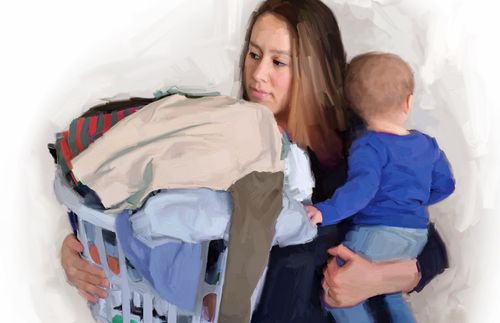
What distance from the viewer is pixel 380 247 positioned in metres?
0.97

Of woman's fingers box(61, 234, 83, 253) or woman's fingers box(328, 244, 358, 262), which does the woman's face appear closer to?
woman's fingers box(328, 244, 358, 262)

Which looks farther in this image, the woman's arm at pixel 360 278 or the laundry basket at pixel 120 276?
the woman's arm at pixel 360 278

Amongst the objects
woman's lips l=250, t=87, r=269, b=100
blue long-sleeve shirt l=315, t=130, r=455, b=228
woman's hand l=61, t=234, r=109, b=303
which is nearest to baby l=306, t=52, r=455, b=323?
blue long-sleeve shirt l=315, t=130, r=455, b=228

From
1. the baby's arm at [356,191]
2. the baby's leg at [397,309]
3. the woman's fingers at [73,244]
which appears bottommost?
the baby's leg at [397,309]

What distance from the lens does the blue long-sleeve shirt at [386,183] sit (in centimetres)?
93

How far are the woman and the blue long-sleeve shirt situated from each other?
0.05 meters

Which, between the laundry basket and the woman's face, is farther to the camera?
the woman's face

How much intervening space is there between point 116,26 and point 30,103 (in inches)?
7.7

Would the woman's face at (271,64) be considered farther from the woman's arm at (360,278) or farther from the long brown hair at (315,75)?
the woman's arm at (360,278)

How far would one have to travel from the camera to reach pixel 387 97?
955mm

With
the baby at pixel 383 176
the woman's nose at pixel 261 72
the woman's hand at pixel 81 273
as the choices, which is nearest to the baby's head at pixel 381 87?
the baby at pixel 383 176

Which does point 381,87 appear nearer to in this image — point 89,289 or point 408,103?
point 408,103

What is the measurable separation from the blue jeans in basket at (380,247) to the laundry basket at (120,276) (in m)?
0.21

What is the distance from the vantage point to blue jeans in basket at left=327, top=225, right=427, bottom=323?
0.97 meters
